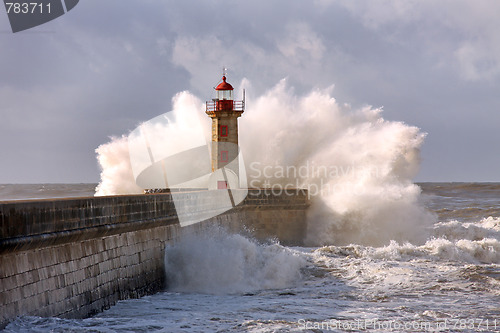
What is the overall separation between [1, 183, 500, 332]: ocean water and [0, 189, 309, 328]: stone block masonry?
238mm

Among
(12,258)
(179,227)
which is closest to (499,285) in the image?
(179,227)

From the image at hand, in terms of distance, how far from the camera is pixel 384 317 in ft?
29.1

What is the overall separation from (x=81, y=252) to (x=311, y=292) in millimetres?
4344

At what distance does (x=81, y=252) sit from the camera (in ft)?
27.6

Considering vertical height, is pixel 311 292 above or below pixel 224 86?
below

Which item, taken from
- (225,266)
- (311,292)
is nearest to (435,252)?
(311,292)

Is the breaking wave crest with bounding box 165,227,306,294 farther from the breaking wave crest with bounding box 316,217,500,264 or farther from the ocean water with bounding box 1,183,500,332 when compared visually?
the breaking wave crest with bounding box 316,217,500,264

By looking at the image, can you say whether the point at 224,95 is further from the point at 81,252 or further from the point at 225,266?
the point at 81,252

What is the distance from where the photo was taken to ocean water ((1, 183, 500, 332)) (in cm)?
827

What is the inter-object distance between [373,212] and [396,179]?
2274 mm

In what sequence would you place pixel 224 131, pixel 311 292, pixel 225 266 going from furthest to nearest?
1. pixel 224 131
2. pixel 225 266
3. pixel 311 292

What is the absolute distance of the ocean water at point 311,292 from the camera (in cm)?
827

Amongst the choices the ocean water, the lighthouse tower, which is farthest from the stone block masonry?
the lighthouse tower

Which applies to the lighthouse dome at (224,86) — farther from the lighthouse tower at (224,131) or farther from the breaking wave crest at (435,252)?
the breaking wave crest at (435,252)
